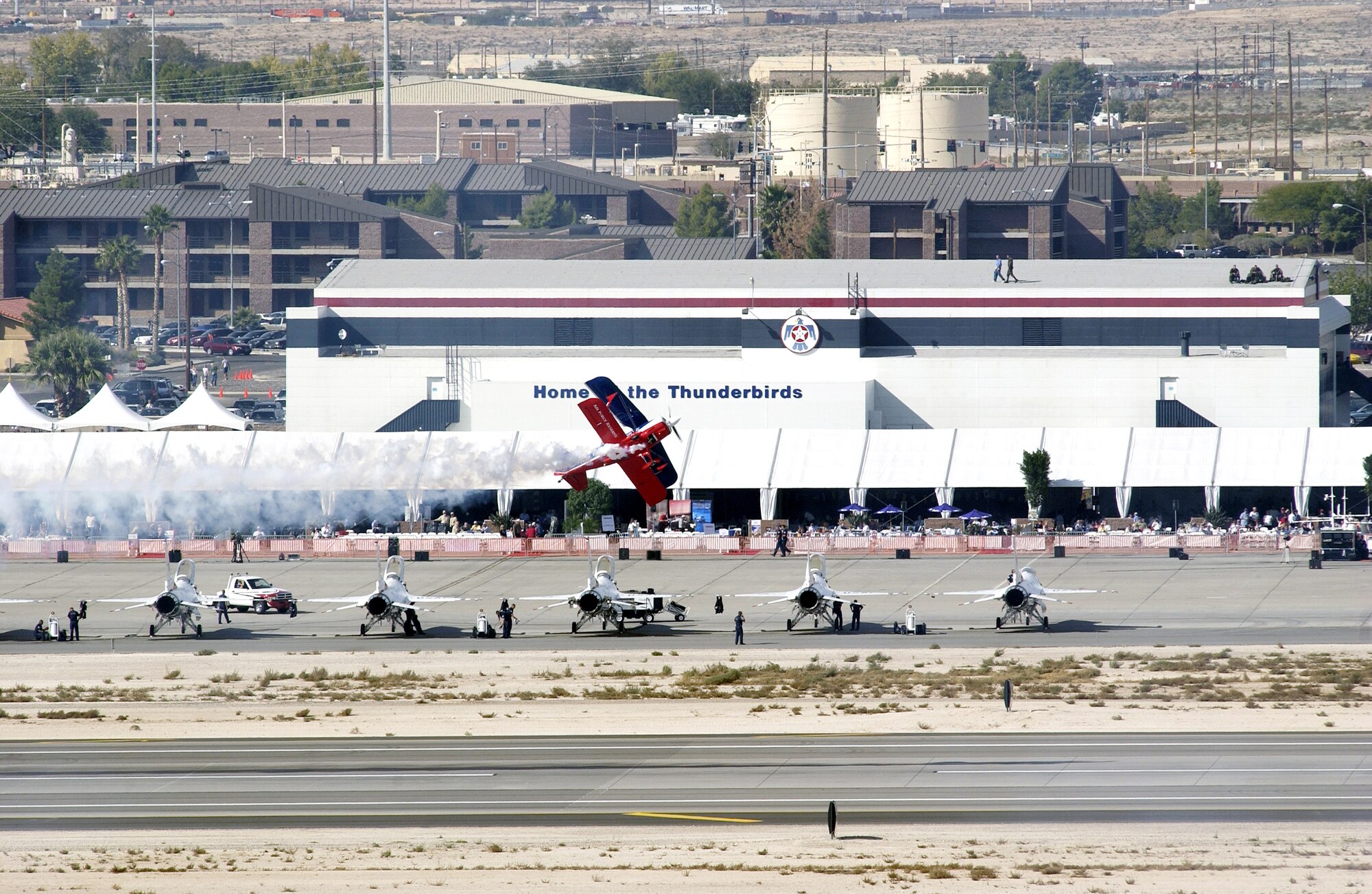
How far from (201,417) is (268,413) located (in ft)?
77.2

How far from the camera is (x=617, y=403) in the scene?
79875 millimetres

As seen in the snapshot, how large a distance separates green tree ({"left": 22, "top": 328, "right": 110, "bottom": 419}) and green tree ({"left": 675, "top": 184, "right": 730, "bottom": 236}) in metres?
76.7

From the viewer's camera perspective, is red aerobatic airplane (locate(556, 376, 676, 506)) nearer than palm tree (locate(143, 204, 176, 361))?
Yes

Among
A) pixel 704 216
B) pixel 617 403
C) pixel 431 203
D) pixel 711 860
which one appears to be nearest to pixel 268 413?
pixel 617 403

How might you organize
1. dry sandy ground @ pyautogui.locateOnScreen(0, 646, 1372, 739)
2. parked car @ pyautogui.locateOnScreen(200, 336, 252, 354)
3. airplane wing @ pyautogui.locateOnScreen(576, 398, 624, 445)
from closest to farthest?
1. dry sandy ground @ pyautogui.locateOnScreen(0, 646, 1372, 739)
2. airplane wing @ pyautogui.locateOnScreen(576, 398, 624, 445)
3. parked car @ pyautogui.locateOnScreen(200, 336, 252, 354)

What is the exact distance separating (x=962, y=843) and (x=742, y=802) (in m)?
5.91

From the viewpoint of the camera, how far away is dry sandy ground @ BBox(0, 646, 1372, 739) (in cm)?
5250

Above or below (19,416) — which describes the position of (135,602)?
below

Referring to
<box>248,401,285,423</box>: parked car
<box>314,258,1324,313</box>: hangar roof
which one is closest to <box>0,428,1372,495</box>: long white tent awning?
<box>314,258,1324,313</box>: hangar roof

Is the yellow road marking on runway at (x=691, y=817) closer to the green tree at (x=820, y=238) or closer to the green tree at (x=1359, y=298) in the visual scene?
the green tree at (x=1359, y=298)

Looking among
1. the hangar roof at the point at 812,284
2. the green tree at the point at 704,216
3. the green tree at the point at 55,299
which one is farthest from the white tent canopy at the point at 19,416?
the green tree at the point at 704,216

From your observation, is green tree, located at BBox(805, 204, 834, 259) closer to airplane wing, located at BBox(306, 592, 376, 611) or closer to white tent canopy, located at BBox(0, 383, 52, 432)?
white tent canopy, located at BBox(0, 383, 52, 432)

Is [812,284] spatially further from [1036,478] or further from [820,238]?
[820,238]

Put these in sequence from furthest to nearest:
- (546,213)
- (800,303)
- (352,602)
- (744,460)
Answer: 1. (546,213)
2. (800,303)
3. (744,460)
4. (352,602)
